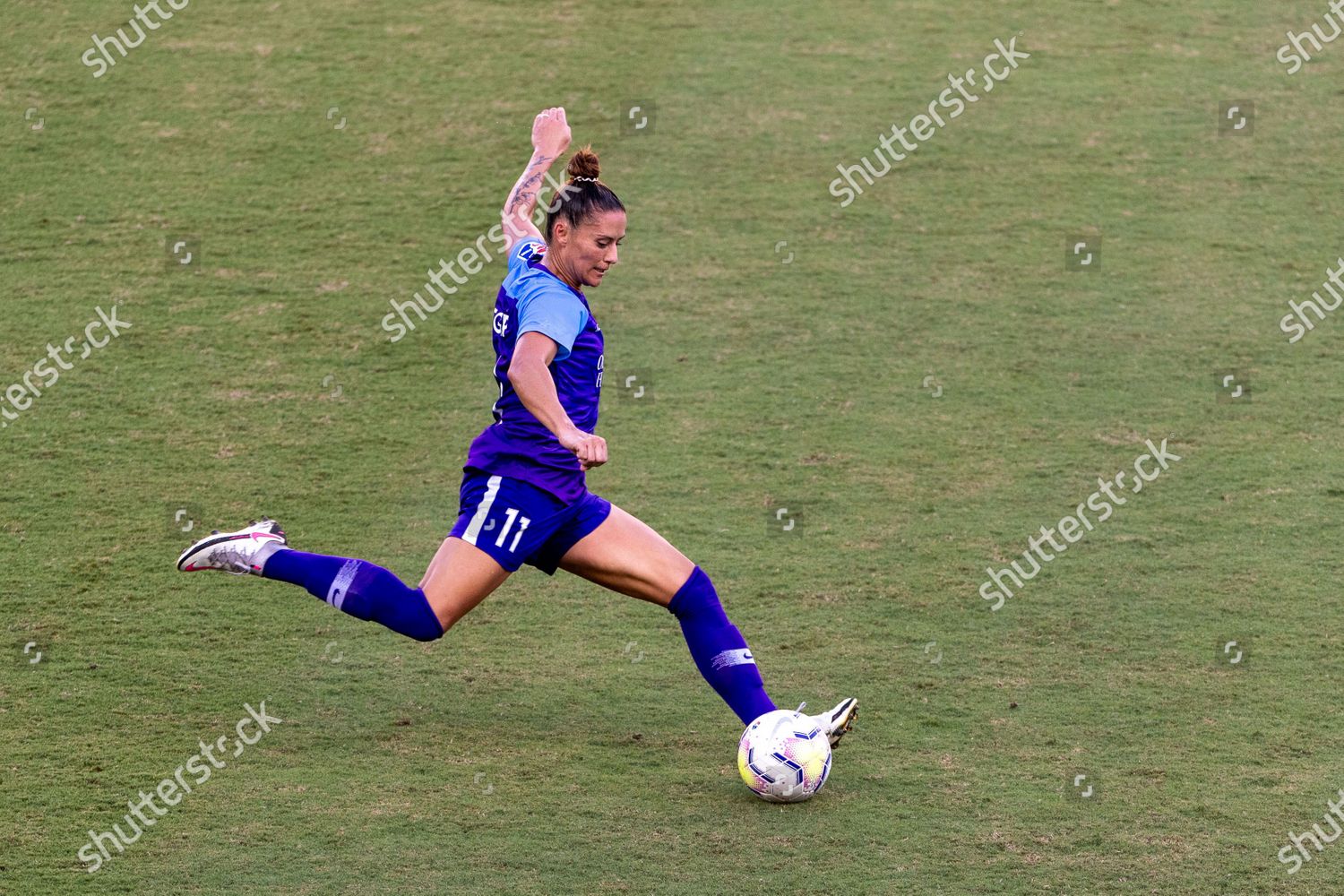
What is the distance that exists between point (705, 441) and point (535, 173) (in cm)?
204

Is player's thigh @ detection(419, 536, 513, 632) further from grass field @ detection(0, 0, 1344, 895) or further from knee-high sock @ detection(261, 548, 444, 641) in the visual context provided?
grass field @ detection(0, 0, 1344, 895)

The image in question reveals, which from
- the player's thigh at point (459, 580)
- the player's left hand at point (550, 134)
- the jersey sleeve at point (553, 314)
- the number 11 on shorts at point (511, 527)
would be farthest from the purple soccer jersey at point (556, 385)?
the player's left hand at point (550, 134)

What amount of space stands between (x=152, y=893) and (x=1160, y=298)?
5.80m

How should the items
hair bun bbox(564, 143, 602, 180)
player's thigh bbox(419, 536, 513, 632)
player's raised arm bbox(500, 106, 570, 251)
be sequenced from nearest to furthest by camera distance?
player's thigh bbox(419, 536, 513, 632) < hair bun bbox(564, 143, 602, 180) < player's raised arm bbox(500, 106, 570, 251)

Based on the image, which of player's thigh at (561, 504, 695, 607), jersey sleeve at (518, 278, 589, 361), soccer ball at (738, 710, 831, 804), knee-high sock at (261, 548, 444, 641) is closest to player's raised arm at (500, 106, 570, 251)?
jersey sleeve at (518, 278, 589, 361)

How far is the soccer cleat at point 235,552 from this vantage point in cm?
485

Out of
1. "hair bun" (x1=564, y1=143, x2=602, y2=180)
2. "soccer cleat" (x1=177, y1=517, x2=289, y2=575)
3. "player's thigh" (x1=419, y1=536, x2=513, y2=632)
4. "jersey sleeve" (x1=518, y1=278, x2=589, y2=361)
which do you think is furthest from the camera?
"soccer cleat" (x1=177, y1=517, x2=289, y2=575)

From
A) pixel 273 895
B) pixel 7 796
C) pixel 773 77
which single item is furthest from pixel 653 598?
pixel 773 77

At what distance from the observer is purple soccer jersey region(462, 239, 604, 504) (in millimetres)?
4590

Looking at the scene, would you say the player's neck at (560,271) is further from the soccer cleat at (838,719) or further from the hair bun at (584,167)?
the soccer cleat at (838,719)

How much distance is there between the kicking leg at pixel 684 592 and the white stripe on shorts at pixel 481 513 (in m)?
0.30

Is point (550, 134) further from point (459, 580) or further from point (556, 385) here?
point (459, 580)

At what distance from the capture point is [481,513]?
4.66 metres

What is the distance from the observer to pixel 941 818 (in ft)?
14.9
